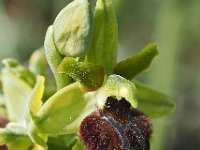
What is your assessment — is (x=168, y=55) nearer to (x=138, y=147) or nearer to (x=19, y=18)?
(x=19, y=18)

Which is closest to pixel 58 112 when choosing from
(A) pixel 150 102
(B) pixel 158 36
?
(A) pixel 150 102

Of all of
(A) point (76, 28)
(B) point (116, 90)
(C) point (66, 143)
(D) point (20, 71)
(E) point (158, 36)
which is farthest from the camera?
(E) point (158, 36)

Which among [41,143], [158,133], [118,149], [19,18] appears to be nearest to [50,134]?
[41,143]

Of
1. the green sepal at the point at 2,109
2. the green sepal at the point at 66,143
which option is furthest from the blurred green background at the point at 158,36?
the green sepal at the point at 66,143

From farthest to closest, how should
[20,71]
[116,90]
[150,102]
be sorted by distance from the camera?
[20,71] < [150,102] < [116,90]

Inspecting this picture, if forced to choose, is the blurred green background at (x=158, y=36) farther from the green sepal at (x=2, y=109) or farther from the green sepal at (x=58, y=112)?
the green sepal at (x=58, y=112)

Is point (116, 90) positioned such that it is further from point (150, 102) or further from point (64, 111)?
point (150, 102)

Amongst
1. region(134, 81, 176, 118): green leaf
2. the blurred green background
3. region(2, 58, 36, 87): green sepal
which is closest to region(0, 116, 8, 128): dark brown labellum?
region(2, 58, 36, 87): green sepal

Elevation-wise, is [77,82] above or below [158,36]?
above
